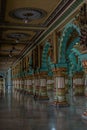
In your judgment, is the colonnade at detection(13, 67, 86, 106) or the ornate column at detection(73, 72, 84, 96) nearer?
the colonnade at detection(13, 67, 86, 106)

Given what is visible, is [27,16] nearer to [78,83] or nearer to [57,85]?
[57,85]

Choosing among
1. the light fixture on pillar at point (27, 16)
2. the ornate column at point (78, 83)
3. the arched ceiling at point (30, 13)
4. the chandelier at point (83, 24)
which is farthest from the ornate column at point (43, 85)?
the chandelier at point (83, 24)

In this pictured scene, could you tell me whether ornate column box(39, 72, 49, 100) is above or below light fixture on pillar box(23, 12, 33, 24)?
below

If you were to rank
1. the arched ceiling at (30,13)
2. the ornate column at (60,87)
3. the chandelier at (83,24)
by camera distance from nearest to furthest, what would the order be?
the chandelier at (83,24)
the arched ceiling at (30,13)
the ornate column at (60,87)

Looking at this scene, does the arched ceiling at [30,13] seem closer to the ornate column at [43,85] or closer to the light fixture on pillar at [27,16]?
the light fixture on pillar at [27,16]

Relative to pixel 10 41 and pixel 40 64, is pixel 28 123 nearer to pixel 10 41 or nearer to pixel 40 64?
pixel 40 64

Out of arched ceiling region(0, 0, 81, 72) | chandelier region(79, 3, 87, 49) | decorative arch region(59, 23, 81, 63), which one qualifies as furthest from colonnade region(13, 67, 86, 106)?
chandelier region(79, 3, 87, 49)

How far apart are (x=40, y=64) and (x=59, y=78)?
3996 mm

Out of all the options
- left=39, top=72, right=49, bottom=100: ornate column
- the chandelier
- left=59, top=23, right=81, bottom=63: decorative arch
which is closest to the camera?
the chandelier

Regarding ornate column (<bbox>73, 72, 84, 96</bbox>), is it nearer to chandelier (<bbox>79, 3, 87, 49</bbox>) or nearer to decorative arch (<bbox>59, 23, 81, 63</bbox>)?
decorative arch (<bbox>59, 23, 81, 63</bbox>)

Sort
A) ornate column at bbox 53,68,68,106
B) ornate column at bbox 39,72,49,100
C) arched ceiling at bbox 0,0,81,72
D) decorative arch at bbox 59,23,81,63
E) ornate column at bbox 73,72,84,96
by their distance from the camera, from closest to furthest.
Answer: arched ceiling at bbox 0,0,81,72 < decorative arch at bbox 59,23,81,63 < ornate column at bbox 53,68,68,106 < ornate column at bbox 39,72,49,100 < ornate column at bbox 73,72,84,96

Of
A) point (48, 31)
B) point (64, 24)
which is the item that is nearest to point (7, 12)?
point (64, 24)

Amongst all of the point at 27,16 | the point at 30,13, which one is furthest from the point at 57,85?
the point at 30,13

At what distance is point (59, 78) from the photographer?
1369 centimetres
